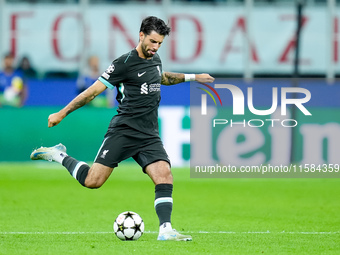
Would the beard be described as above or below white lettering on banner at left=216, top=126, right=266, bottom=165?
above

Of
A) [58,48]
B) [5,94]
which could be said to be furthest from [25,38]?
[5,94]

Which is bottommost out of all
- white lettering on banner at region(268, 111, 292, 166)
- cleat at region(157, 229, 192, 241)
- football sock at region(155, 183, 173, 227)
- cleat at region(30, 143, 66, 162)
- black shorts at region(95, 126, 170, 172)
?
white lettering on banner at region(268, 111, 292, 166)

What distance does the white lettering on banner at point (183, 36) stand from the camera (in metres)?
22.1

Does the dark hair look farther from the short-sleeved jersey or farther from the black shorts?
the black shorts

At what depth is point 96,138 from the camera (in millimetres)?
17641

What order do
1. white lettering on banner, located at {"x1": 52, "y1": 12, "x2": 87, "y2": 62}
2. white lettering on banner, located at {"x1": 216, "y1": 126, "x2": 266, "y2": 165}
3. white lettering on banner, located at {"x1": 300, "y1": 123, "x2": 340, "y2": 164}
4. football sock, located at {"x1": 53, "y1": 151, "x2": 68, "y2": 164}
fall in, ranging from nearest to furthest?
football sock, located at {"x1": 53, "y1": 151, "x2": 68, "y2": 164} < white lettering on banner, located at {"x1": 300, "y1": 123, "x2": 340, "y2": 164} < white lettering on banner, located at {"x1": 216, "y1": 126, "x2": 266, "y2": 165} < white lettering on banner, located at {"x1": 52, "y1": 12, "x2": 87, "y2": 62}

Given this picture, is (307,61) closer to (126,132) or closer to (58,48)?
(58,48)

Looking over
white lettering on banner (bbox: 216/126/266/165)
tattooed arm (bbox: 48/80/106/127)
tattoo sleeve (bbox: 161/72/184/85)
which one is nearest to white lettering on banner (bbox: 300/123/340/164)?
white lettering on banner (bbox: 216/126/266/165)

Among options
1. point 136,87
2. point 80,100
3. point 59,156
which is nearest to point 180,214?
point 59,156

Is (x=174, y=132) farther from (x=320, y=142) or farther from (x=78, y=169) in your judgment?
(x=78, y=169)

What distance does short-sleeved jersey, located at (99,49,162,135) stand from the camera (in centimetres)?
826

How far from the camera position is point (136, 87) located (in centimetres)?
836

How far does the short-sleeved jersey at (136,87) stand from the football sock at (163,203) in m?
0.59

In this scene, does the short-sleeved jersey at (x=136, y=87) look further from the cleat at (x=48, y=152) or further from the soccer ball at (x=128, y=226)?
the cleat at (x=48, y=152)
